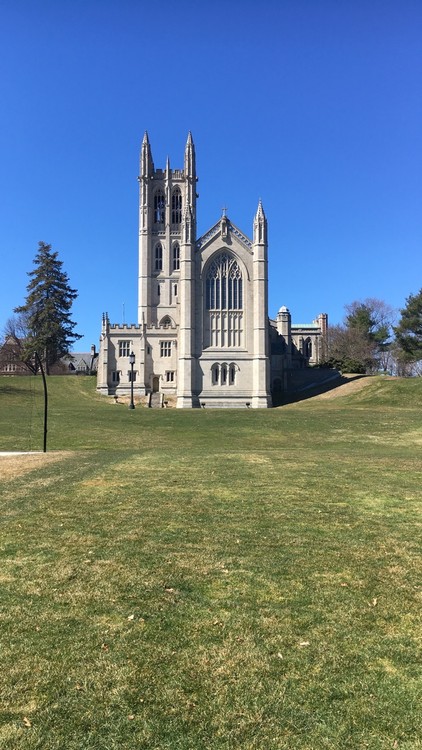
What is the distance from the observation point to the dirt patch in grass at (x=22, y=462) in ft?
43.6

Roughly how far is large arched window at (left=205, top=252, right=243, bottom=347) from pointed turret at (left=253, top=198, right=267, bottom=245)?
3643 mm

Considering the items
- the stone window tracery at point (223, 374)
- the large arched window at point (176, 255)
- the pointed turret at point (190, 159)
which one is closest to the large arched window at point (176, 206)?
the pointed turret at point (190, 159)

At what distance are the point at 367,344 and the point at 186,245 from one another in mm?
38481

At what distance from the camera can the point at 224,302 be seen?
5653 centimetres

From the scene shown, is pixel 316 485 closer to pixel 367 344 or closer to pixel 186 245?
pixel 186 245

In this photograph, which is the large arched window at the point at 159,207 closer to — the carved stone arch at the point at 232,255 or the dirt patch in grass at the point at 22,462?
the carved stone arch at the point at 232,255

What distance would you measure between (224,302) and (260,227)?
962 cm

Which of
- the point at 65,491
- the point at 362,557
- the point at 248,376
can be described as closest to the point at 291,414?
the point at 248,376

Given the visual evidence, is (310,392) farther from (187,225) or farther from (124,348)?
(187,225)

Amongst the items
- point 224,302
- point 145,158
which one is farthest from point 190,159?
point 224,302

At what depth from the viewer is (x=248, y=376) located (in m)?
55.2

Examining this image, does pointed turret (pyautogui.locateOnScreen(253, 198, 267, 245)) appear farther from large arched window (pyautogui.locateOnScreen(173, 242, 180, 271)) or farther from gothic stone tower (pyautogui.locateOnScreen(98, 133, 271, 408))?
large arched window (pyautogui.locateOnScreen(173, 242, 180, 271))

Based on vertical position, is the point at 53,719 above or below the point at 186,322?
below

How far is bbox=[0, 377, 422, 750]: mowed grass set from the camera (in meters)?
3.55
